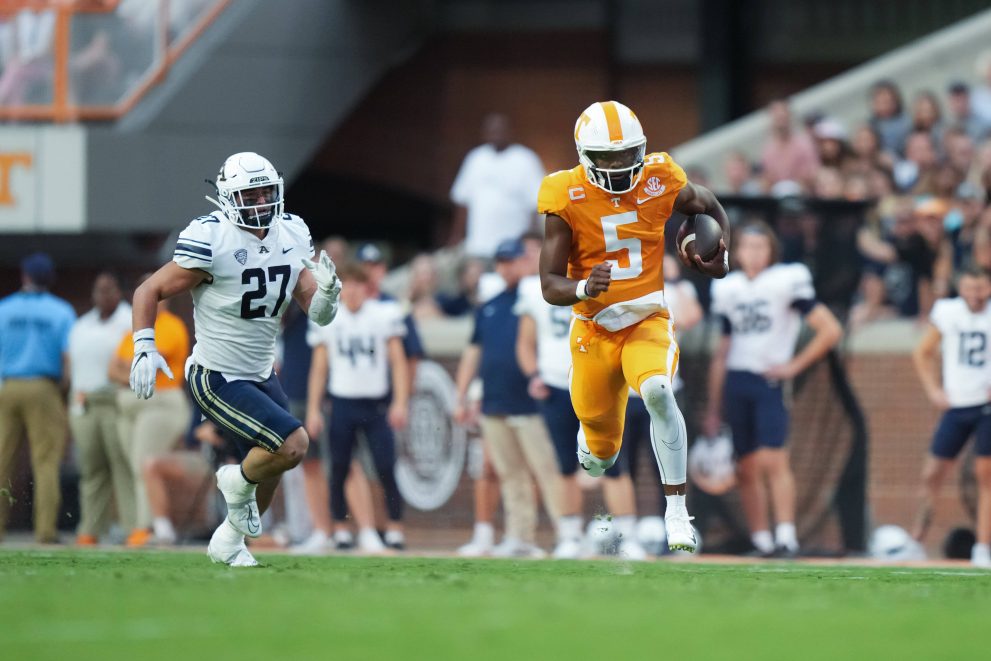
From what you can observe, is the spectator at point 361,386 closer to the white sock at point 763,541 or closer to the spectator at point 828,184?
the white sock at point 763,541

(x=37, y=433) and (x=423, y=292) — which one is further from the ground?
(x=423, y=292)

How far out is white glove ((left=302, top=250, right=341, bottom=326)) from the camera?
8.48m

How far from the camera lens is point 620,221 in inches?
335

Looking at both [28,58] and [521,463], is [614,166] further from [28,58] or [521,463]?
[28,58]

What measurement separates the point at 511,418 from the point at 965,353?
3051 mm

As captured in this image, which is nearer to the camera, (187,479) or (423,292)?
(187,479)

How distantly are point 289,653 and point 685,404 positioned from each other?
24.7 ft

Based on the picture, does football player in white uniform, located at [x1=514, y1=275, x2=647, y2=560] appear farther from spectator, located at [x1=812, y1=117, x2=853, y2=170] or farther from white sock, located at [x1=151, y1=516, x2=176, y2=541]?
spectator, located at [x1=812, y1=117, x2=853, y2=170]

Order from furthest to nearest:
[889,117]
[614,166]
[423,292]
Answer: [423,292], [889,117], [614,166]

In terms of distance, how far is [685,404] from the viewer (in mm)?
12430

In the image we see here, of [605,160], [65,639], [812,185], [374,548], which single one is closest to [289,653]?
[65,639]

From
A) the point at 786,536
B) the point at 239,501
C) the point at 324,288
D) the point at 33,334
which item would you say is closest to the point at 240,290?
the point at 324,288

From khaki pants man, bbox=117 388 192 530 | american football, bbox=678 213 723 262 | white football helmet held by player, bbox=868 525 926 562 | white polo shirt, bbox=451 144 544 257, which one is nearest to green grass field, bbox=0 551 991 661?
american football, bbox=678 213 723 262

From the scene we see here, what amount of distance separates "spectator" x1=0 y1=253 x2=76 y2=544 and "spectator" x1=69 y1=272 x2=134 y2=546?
14cm
